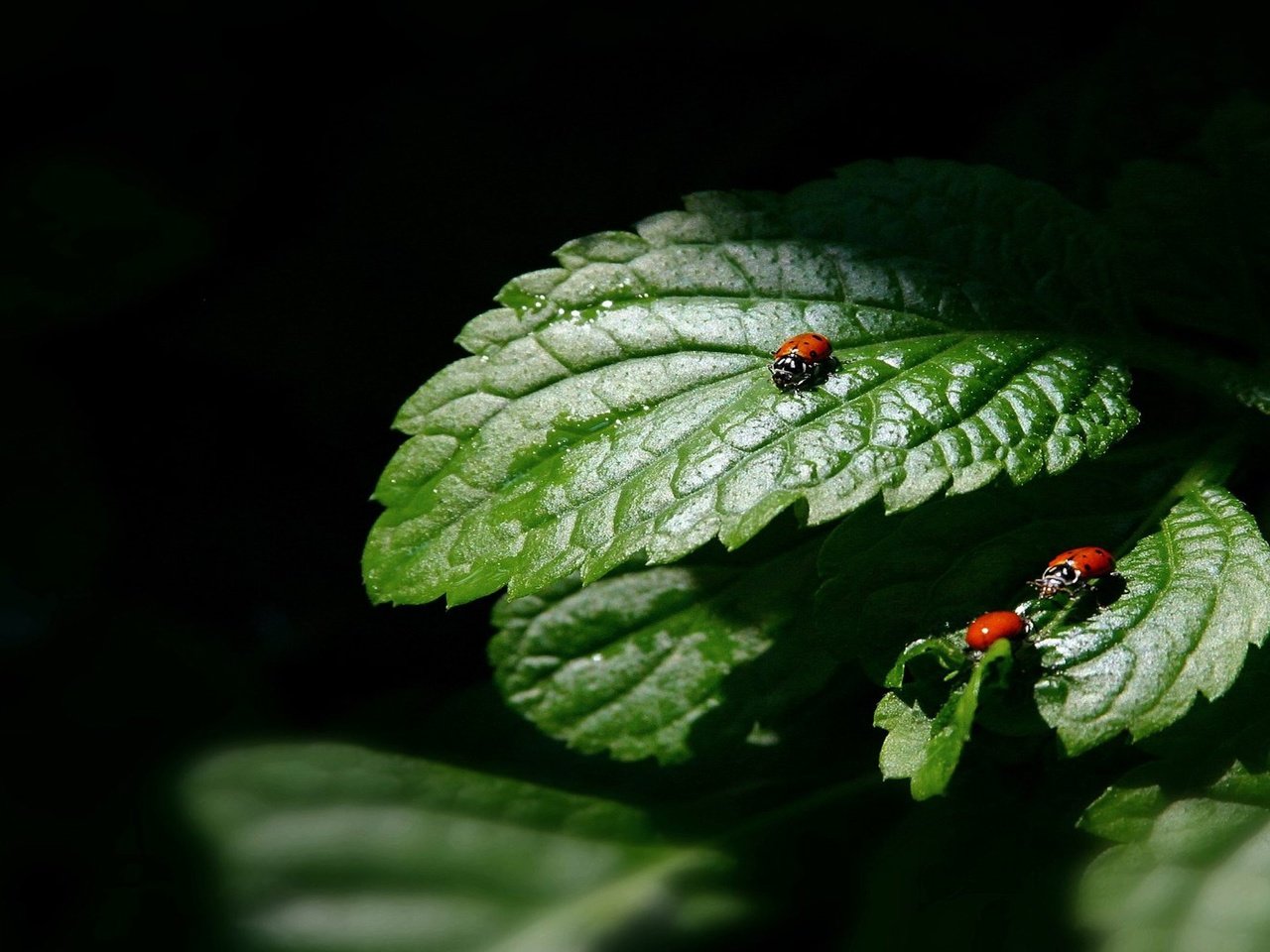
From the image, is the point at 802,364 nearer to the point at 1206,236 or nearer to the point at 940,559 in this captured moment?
the point at 940,559

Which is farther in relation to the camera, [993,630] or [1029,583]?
[1029,583]

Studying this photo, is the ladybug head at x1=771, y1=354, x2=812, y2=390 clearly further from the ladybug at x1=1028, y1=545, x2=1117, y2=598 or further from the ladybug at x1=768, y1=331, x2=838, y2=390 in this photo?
the ladybug at x1=1028, y1=545, x2=1117, y2=598

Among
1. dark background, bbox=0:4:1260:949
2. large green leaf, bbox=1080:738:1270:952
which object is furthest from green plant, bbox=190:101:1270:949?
dark background, bbox=0:4:1260:949

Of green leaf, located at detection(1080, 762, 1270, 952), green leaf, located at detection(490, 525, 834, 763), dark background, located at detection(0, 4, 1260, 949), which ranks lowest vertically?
green leaf, located at detection(1080, 762, 1270, 952)

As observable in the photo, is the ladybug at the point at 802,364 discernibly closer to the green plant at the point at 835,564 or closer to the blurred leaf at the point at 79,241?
the green plant at the point at 835,564

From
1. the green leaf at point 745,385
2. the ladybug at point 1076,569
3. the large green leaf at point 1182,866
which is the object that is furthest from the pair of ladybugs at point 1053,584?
the large green leaf at point 1182,866

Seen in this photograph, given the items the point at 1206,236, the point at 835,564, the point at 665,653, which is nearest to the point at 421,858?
the point at 665,653
